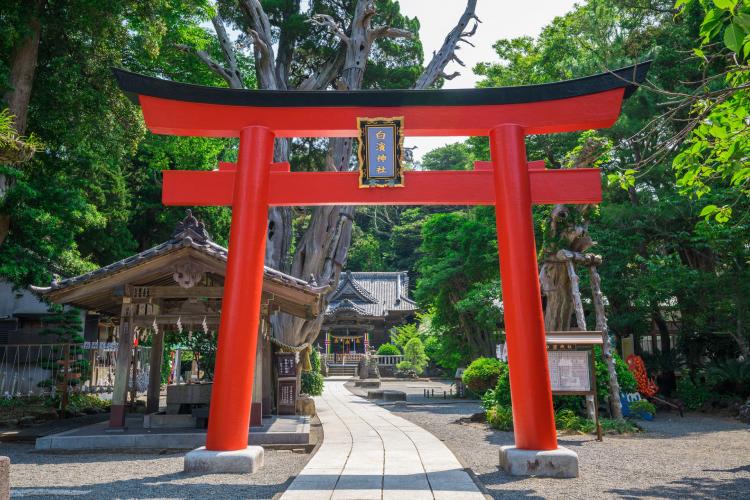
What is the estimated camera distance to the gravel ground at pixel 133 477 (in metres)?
5.19

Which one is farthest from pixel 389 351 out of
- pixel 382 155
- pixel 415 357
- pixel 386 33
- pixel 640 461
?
pixel 382 155

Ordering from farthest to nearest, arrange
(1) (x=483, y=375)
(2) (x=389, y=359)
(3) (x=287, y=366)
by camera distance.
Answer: (2) (x=389, y=359) < (1) (x=483, y=375) < (3) (x=287, y=366)

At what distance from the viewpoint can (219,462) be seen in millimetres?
5879

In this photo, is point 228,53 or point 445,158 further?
point 445,158

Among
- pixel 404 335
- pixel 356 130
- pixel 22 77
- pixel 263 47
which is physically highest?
pixel 263 47

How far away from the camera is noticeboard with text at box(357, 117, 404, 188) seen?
22.6 feet

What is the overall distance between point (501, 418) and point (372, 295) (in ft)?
96.6

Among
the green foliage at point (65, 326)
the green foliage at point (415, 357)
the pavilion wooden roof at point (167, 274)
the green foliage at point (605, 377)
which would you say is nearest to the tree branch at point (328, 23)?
the pavilion wooden roof at point (167, 274)

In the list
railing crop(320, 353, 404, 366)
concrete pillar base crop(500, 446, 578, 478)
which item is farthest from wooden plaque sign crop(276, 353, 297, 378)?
railing crop(320, 353, 404, 366)

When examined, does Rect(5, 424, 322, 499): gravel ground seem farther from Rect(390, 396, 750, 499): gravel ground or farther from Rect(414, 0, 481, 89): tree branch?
Rect(414, 0, 481, 89): tree branch

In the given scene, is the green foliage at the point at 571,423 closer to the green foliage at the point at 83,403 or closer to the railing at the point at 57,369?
the railing at the point at 57,369

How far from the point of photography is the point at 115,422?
880 cm

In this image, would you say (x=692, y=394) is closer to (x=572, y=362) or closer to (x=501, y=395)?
(x=501, y=395)

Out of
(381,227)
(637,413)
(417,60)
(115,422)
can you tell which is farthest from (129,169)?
(381,227)
